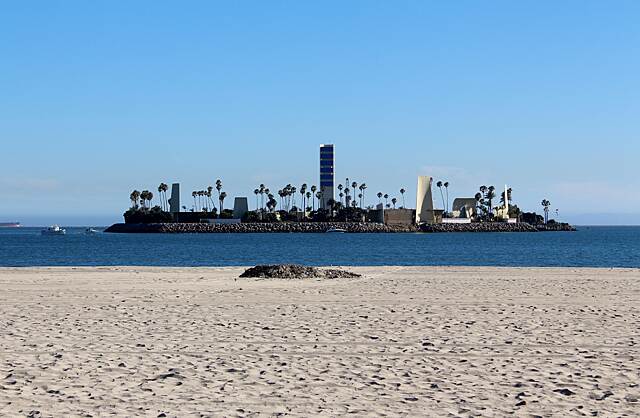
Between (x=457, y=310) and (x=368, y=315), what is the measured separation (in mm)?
2597

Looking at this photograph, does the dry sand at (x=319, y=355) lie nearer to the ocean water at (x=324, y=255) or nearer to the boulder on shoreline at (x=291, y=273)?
the boulder on shoreline at (x=291, y=273)

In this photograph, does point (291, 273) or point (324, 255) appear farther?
point (324, 255)

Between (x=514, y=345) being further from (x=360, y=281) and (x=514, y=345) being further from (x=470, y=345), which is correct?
(x=360, y=281)

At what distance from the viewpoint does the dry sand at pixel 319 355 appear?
10.2 meters

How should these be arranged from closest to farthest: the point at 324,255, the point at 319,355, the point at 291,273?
the point at 319,355 → the point at 291,273 → the point at 324,255

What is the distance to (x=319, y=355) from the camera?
1352 centimetres

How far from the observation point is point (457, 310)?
20.8m

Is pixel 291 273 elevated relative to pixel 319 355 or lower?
elevated

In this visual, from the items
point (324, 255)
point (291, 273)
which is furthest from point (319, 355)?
point (324, 255)

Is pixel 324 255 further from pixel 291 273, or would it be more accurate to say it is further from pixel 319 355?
pixel 319 355

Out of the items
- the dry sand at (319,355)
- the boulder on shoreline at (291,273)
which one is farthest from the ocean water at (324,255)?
the dry sand at (319,355)

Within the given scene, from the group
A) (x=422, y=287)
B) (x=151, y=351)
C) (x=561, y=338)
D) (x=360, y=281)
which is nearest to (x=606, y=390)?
(x=561, y=338)

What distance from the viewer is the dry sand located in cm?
1016

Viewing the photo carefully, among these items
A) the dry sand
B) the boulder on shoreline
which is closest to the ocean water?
the boulder on shoreline
